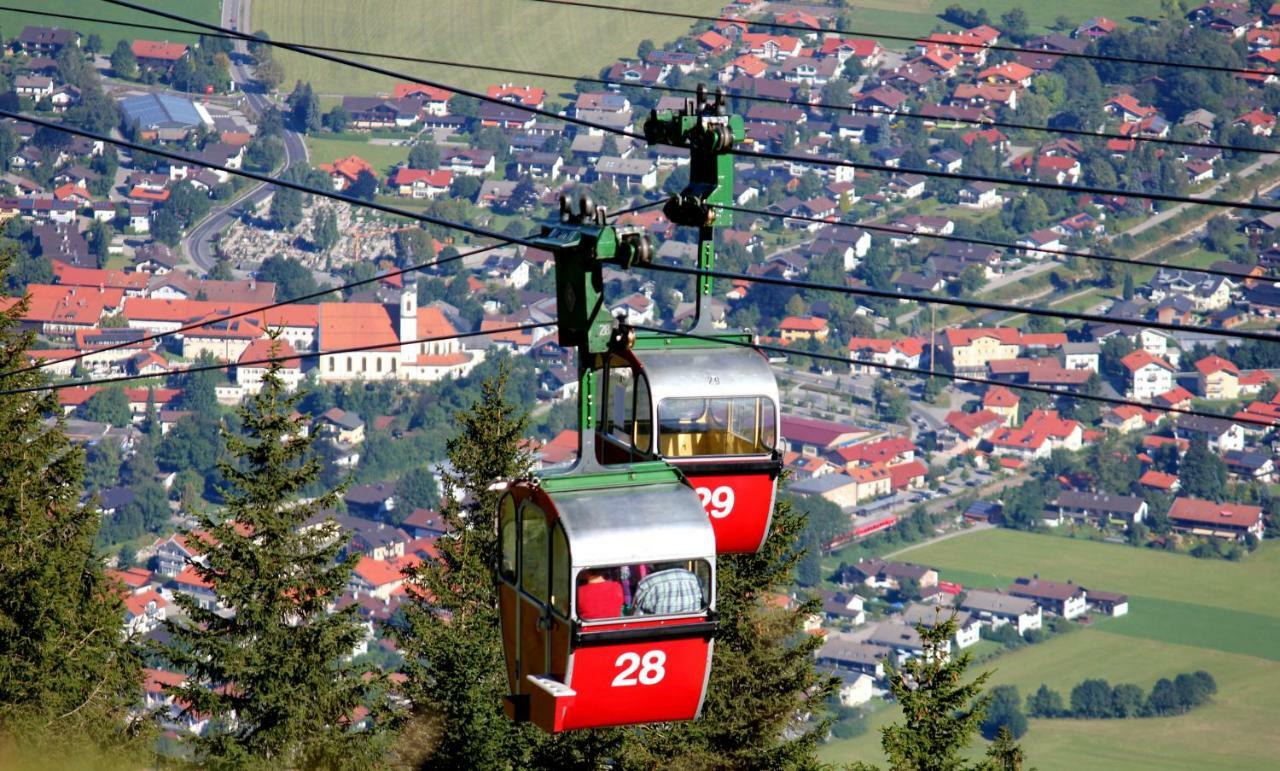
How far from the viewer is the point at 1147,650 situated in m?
75.6

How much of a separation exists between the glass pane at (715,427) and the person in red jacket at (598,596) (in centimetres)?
224

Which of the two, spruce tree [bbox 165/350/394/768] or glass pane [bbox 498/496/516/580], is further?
spruce tree [bbox 165/350/394/768]

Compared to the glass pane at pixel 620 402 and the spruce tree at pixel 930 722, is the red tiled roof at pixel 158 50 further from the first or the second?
the glass pane at pixel 620 402

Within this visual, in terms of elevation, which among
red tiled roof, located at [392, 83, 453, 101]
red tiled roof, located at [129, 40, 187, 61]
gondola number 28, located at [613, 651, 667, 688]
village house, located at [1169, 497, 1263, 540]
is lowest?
village house, located at [1169, 497, 1263, 540]

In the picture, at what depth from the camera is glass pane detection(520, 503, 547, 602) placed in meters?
8.49

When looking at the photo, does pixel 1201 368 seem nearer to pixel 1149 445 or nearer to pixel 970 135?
pixel 1149 445

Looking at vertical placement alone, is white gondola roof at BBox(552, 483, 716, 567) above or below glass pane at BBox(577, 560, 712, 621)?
above

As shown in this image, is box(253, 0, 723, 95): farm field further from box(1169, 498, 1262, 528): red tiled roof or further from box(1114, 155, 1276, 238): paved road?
box(1169, 498, 1262, 528): red tiled roof

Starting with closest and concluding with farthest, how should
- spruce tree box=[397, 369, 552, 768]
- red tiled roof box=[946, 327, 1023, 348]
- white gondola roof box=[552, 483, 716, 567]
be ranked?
white gondola roof box=[552, 483, 716, 567]
spruce tree box=[397, 369, 552, 768]
red tiled roof box=[946, 327, 1023, 348]

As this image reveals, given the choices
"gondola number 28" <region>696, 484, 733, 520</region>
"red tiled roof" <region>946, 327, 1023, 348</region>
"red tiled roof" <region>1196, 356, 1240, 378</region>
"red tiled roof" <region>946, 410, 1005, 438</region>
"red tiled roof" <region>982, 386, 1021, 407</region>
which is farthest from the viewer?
"red tiled roof" <region>946, 327, 1023, 348</region>

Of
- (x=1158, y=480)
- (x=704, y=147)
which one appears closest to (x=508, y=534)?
(x=704, y=147)

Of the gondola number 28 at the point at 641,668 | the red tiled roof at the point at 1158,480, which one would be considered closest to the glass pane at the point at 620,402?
the gondola number 28 at the point at 641,668

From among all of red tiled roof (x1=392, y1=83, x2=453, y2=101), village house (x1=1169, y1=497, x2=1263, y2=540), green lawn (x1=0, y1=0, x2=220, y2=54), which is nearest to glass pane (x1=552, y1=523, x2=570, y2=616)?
village house (x1=1169, y1=497, x2=1263, y2=540)

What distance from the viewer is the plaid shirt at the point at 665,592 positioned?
8.41m
